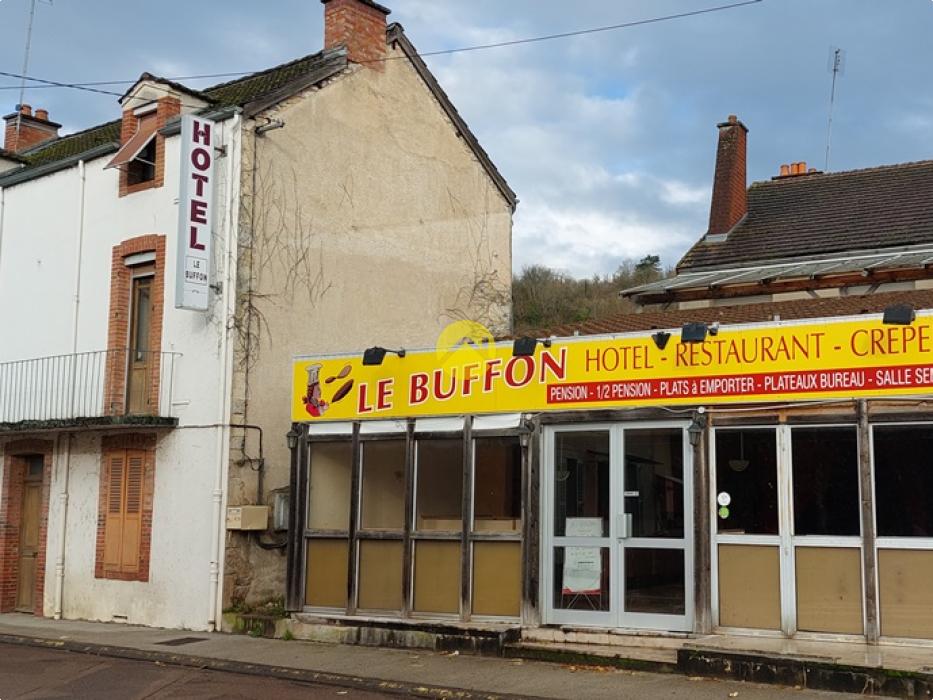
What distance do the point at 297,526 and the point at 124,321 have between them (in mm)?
5143

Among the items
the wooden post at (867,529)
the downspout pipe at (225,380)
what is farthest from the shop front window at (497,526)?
the downspout pipe at (225,380)

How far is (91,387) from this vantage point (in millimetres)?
16578

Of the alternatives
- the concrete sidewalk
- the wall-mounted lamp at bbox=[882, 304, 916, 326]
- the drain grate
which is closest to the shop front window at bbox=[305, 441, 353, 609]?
the concrete sidewalk

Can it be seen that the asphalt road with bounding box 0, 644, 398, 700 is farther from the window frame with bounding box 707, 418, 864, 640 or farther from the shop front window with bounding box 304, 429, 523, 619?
the window frame with bounding box 707, 418, 864, 640

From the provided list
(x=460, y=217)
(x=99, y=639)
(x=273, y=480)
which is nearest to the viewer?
(x=99, y=639)

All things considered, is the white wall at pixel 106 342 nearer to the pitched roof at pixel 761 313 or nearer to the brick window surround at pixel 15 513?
the brick window surround at pixel 15 513

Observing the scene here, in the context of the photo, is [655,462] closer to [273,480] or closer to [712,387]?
[712,387]

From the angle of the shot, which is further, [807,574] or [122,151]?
[122,151]

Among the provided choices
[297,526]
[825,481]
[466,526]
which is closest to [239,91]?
[297,526]

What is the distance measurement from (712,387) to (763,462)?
915mm

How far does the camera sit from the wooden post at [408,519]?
498 inches

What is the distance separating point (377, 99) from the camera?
18.0 metres

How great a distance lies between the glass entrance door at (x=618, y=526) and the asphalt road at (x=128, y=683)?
2806 millimetres

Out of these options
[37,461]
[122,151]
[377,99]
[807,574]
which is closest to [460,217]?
[377,99]
